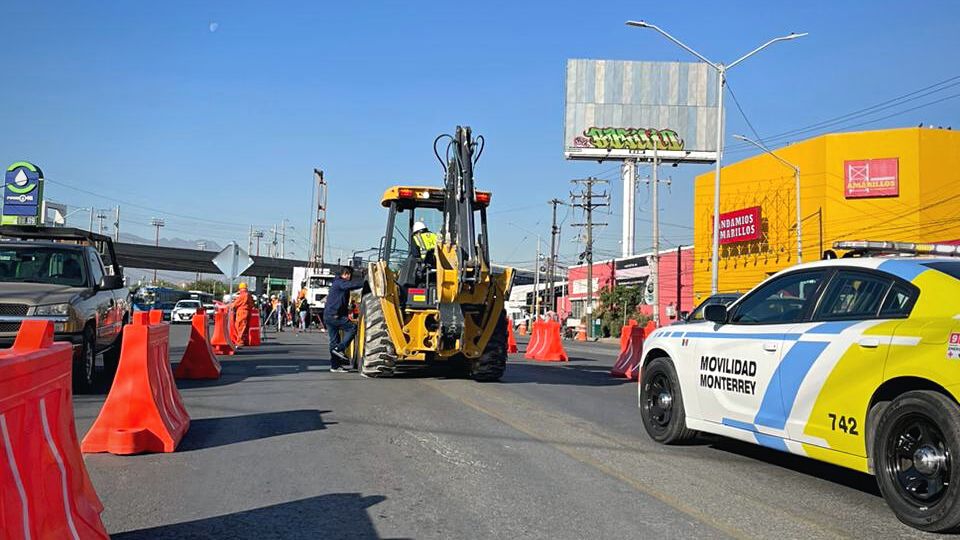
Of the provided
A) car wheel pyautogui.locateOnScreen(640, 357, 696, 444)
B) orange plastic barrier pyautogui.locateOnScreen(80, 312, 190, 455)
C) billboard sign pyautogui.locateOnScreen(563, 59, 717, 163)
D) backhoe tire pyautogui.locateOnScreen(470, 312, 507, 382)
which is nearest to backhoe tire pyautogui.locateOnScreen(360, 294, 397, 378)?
backhoe tire pyautogui.locateOnScreen(470, 312, 507, 382)

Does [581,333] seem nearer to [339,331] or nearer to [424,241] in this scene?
[339,331]

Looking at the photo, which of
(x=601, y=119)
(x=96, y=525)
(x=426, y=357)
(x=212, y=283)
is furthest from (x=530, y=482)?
(x=212, y=283)

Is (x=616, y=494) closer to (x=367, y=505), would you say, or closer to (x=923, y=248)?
(x=367, y=505)

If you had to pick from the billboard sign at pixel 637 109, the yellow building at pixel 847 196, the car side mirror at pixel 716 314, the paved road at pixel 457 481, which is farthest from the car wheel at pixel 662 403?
the billboard sign at pixel 637 109

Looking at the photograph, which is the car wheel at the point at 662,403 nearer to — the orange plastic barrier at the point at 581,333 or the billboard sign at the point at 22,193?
the billboard sign at the point at 22,193

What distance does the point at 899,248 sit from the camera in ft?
22.4

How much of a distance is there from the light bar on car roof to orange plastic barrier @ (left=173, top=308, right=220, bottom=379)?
31.6 feet

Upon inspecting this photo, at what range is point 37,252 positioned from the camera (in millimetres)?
11625

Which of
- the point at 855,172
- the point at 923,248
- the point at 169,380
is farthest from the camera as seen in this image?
the point at 855,172

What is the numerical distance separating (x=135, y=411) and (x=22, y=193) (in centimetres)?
3329

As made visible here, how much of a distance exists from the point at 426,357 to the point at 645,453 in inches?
237

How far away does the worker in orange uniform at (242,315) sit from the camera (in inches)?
936

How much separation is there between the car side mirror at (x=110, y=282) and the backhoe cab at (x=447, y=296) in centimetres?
358

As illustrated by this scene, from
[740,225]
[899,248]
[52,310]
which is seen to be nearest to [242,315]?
[52,310]
